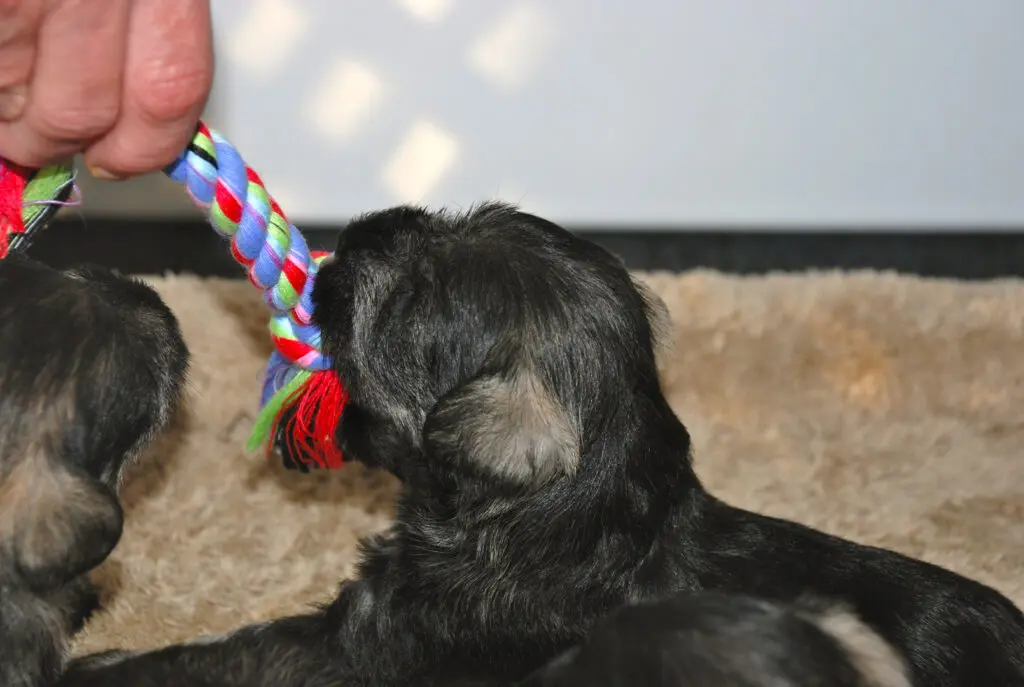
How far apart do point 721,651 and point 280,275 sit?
0.98m

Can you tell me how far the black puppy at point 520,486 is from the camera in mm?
1887

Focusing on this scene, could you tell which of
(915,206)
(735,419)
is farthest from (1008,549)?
(915,206)

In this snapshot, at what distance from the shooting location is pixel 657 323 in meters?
2.18

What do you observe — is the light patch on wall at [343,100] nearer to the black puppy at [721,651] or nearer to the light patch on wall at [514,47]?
the light patch on wall at [514,47]

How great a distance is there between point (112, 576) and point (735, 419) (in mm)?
1480

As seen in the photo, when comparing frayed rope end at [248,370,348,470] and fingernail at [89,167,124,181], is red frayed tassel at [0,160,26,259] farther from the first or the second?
frayed rope end at [248,370,348,470]

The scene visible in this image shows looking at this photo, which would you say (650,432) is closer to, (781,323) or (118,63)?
(118,63)

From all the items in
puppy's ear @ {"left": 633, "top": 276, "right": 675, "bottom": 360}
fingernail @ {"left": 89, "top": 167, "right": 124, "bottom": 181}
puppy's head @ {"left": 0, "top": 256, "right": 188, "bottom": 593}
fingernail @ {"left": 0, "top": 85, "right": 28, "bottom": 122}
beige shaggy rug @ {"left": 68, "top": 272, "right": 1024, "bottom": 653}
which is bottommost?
beige shaggy rug @ {"left": 68, "top": 272, "right": 1024, "bottom": 653}

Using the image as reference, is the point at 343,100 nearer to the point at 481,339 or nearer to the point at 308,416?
the point at 308,416

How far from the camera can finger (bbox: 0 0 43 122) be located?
5.67ft

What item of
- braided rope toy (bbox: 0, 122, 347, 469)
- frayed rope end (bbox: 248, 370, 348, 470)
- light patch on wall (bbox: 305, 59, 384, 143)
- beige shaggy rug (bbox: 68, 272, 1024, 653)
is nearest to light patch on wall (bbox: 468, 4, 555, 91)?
light patch on wall (bbox: 305, 59, 384, 143)

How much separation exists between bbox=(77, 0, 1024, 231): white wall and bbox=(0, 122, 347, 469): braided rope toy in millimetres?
1006

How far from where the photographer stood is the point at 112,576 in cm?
251

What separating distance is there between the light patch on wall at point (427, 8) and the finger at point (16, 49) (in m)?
1.36
